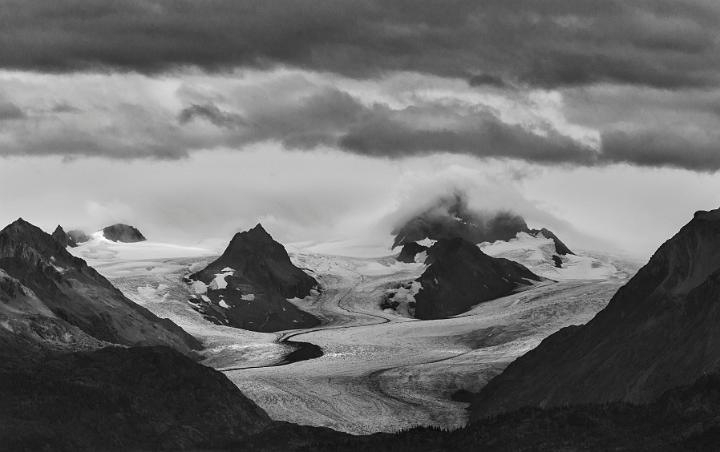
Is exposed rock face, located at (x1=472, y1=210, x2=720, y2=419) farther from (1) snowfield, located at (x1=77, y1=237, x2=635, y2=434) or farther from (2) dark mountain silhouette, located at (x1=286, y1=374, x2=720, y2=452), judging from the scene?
(2) dark mountain silhouette, located at (x1=286, y1=374, x2=720, y2=452)

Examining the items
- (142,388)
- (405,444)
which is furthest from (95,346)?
(405,444)

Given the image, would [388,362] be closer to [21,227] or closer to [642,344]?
[642,344]

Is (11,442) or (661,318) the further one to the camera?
(661,318)

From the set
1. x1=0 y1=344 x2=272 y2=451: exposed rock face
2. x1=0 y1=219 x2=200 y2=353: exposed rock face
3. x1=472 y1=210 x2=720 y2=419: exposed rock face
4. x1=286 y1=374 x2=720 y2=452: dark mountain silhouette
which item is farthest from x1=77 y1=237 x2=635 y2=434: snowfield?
x1=286 y1=374 x2=720 y2=452: dark mountain silhouette

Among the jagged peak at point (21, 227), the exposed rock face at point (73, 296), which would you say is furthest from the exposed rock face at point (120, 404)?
the jagged peak at point (21, 227)

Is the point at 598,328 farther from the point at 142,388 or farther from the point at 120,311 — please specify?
the point at 120,311

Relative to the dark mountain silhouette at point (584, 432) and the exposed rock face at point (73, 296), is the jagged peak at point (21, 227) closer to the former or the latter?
the exposed rock face at point (73, 296)
